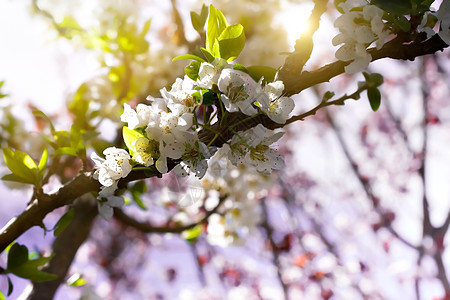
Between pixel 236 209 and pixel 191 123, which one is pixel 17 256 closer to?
pixel 191 123

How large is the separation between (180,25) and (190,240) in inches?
39.2

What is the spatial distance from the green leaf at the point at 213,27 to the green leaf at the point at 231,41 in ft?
0.11

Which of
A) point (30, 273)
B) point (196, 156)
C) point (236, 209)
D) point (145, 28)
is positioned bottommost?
point (236, 209)

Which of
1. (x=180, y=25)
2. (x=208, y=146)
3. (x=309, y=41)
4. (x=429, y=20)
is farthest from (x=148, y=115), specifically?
(x=180, y=25)

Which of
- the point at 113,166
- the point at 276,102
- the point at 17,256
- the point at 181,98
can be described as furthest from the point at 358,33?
the point at 17,256

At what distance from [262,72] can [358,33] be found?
151 mm

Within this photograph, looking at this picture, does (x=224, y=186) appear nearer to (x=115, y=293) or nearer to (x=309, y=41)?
(x=309, y=41)

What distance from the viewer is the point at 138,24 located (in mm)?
1562

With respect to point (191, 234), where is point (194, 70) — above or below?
above

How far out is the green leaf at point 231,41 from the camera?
56 centimetres

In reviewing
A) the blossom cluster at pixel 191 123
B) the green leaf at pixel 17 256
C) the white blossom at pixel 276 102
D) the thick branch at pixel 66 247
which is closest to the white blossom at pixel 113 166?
the blossom cluster at pixel 191 123

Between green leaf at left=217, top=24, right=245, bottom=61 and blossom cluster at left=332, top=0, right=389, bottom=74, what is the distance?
0.48 ft

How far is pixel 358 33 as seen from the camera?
0.53 meters

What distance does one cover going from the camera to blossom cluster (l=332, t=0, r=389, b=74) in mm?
522
